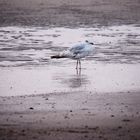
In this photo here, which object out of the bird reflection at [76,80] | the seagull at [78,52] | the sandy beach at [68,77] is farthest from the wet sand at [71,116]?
the seagull at [78,52]

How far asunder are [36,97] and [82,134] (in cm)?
333

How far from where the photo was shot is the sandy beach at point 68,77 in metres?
9.37

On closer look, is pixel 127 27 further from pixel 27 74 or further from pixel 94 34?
pixel 27 74

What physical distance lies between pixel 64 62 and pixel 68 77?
7.78 ft

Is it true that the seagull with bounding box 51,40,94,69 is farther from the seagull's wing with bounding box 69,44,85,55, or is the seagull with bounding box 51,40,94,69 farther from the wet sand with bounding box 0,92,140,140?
the wet sand with bounding box 0,92,140,140

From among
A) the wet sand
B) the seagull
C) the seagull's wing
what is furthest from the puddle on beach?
the wet sand

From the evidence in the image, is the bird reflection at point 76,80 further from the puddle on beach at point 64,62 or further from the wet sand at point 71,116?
the wet sand at point 71,116

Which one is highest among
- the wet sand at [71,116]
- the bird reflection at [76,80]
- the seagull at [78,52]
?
the seagull at [78,52]

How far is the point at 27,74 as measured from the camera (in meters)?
15.0

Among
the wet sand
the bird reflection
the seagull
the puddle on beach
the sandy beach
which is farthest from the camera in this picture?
the seagull

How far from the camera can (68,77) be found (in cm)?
1476

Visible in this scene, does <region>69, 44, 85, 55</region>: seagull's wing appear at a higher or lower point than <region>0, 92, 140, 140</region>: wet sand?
higher

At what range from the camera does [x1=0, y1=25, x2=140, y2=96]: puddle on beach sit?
44.5 feet

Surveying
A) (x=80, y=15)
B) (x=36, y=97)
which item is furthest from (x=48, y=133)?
(x=80, y=15)
